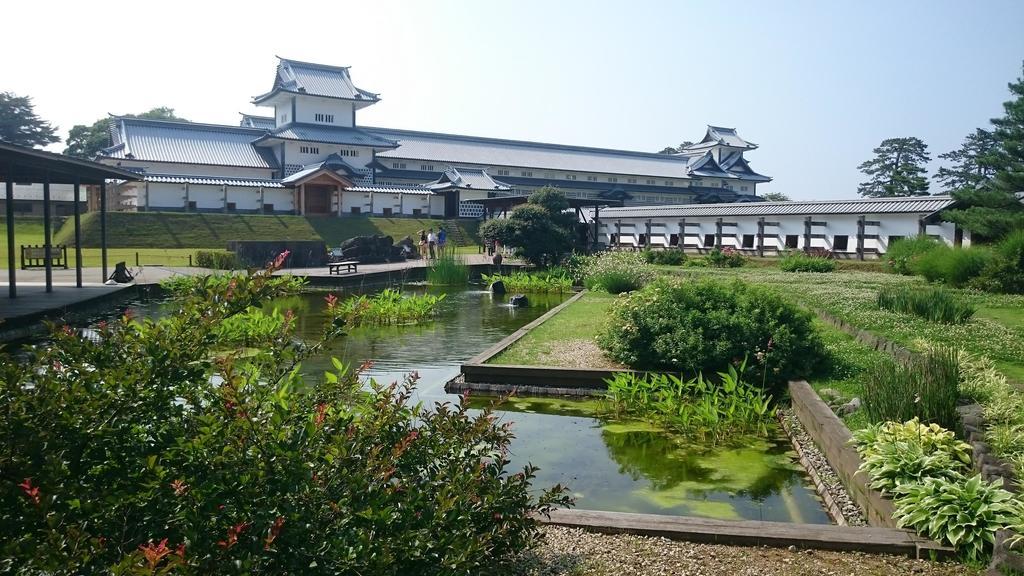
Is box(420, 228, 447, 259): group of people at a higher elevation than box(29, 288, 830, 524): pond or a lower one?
higher

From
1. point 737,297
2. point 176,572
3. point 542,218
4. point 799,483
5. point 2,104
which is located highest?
point 2,104

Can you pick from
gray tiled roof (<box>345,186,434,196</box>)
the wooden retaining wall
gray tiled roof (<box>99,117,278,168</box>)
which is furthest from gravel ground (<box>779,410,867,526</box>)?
gray tiled roof (<box>99,117,278,168</box>)

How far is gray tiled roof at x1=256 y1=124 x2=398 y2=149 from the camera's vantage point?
46728mm

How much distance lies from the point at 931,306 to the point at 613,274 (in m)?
9.36

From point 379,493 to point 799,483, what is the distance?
4.44 metres

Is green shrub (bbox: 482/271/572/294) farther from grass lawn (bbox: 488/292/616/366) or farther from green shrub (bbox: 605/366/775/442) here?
green shrub (bbox: 605/366/775/442)

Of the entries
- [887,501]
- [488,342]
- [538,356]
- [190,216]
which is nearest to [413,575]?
[887,501]

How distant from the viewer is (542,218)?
29.1m

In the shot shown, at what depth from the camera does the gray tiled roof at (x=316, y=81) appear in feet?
161

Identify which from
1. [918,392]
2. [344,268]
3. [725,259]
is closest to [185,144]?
[344,268]

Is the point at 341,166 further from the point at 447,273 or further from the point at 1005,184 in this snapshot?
the point at 1005,184

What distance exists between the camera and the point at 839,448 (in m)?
6.16

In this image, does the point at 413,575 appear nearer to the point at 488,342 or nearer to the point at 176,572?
the point at 176,572

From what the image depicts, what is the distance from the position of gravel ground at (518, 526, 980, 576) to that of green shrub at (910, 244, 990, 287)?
15.0 m
